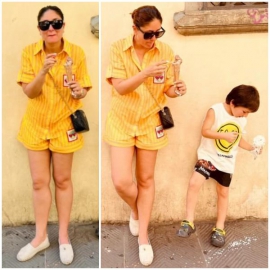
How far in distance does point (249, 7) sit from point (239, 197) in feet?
5.01

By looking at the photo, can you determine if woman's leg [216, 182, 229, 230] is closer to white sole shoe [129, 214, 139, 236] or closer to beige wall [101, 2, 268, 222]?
beige wall [101, 2, 268, 222]

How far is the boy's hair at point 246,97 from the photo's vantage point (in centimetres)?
297

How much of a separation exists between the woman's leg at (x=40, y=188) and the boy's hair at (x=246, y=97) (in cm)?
137

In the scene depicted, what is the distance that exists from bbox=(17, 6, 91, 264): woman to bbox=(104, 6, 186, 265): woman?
0.84 ft

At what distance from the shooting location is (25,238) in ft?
11.1

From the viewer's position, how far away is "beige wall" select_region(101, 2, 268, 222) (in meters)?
3.09

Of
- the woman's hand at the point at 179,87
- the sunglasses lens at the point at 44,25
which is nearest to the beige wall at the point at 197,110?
the woman's hand at the point at 179,87

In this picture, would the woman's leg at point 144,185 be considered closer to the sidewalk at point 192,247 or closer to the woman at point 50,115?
the sidewalk at point 192,247

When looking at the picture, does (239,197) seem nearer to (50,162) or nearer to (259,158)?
(259,158)

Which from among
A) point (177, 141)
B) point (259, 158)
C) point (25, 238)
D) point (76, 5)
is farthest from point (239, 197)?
point (76, 5)

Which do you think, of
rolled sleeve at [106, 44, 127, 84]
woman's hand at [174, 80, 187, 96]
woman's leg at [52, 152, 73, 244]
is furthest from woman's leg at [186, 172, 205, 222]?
rolled sleeve at [106, 44, 127, 84]

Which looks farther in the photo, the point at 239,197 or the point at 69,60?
the point at 239,197

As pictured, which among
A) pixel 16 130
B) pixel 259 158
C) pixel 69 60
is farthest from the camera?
pixel 259 158

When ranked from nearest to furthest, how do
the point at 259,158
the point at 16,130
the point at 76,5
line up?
1. the point at 76,5
2. the point at 16,130
3. the point at 259,158
